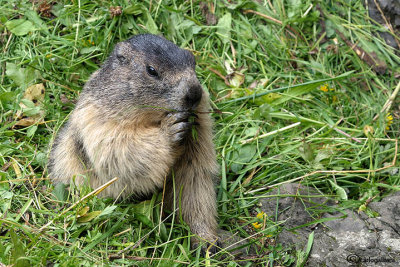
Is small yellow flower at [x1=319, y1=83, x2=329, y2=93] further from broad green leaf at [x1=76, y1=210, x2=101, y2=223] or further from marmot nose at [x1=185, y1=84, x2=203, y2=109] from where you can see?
broad green leaf at [x1=76, y1=210, x2=101, y2=223]

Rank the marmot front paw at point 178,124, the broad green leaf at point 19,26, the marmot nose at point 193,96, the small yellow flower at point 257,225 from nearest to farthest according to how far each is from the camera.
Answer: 1. the marmot nose at point 193,96
2. the marmot front paw at point 178,124
3. the small yellow flower at point 257,225
4. the broad green leaf at point 19,26

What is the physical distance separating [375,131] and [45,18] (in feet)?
15.3

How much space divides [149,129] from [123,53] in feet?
2.62

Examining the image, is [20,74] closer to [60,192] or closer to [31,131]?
[31,131]

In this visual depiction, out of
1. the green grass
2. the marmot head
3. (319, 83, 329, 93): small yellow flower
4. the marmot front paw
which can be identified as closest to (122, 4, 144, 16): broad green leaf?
the green grass

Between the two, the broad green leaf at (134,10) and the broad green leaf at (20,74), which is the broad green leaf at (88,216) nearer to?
the broad green leaf at (20,74)

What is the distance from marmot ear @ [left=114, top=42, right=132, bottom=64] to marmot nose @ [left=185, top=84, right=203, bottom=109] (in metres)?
0.81

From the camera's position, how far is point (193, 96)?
418 centimetres

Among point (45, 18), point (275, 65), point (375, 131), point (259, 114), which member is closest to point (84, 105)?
point (259, 114)

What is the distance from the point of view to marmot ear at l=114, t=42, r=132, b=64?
4645 millimetres

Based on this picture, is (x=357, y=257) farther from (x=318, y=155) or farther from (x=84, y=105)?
(x=84, y=105)

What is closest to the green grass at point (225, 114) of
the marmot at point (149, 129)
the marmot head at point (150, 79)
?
the marmot at point (149, 129)

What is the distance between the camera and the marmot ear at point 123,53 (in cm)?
464

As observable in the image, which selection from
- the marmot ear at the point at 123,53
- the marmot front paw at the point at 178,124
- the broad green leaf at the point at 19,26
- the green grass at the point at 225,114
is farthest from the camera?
the broad green leaf at the point at 19,26
